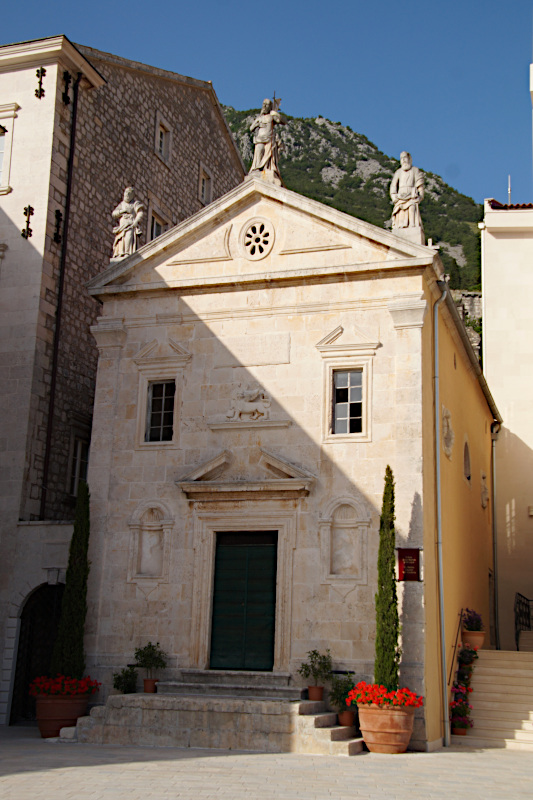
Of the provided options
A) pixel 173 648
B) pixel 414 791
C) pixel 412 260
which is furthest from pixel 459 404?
pixel 414 791

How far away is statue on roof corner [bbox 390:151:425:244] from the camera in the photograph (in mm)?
17500

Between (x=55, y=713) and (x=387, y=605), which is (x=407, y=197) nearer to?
(x=387, y=605)

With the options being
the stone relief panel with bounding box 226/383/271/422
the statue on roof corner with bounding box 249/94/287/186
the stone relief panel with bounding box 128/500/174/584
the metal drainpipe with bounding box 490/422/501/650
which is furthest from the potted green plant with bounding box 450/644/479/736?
the statue on roof corner with bounding box 249/94/287/186

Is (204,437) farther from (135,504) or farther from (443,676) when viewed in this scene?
(443,676)

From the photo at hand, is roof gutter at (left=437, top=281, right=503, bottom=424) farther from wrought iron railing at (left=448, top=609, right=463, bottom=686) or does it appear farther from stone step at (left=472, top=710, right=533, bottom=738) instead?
stone step at (left=472, top=710, right=533, bottom=738)

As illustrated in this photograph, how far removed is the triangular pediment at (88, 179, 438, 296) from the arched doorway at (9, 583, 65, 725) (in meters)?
6.48

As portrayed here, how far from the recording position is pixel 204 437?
1766 centimetres

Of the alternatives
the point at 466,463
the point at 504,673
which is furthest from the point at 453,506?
the point at 504,673

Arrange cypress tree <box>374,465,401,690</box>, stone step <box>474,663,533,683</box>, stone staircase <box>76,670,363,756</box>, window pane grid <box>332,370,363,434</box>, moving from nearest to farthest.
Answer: stone staircase <box>76,670,363,756</box>
cypress tree <box>374,465,401,690</box>
window pane grid <box>332,370,363,434</box>
stone step <box>474,663,533,683</box>

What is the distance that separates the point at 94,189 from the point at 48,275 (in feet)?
10.4

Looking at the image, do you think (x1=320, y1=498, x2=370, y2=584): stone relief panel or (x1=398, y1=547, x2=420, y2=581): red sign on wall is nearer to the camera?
(x1=398, y1=547, x2=420, y2=581): red sign on wall

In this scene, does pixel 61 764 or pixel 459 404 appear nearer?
pixel 61 764

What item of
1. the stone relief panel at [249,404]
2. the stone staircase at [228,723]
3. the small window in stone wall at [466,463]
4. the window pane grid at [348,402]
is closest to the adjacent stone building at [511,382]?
the small window in stone wall at [466,463]

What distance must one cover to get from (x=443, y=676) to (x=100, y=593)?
624 centimetres
